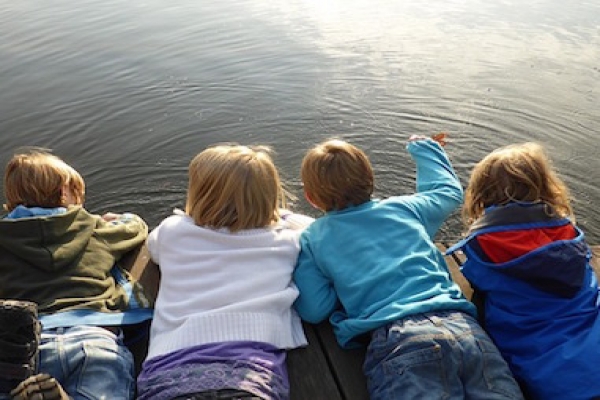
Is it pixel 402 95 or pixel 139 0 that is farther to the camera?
pixel 139 0

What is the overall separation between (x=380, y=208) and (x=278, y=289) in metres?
0.64

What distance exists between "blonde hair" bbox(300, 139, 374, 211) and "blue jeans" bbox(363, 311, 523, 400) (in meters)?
0.70

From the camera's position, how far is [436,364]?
217cm

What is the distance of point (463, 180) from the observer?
5586 millimetres

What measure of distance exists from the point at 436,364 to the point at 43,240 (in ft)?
5.77

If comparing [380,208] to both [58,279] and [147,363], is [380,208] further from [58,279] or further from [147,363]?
[58,279]

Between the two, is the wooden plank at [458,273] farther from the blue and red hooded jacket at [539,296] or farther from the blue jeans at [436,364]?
the blue jeans at [436,364]

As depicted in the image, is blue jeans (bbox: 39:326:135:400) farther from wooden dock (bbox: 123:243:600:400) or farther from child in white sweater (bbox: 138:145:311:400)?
wooden dock (bbox: 123:243:600:400)

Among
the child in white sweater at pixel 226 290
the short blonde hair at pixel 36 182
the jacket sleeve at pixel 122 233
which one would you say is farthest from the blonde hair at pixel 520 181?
the short blonde hair at pixel 36 182

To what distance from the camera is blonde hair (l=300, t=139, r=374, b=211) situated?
273cm

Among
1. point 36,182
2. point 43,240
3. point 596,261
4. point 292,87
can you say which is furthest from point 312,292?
point 292,87

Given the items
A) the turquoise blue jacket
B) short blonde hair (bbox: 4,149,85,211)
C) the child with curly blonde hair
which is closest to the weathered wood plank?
the turquoise blue jacket

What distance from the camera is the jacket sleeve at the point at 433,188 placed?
2.90 meters

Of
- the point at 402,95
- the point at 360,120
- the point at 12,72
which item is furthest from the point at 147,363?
the point at 12,72
